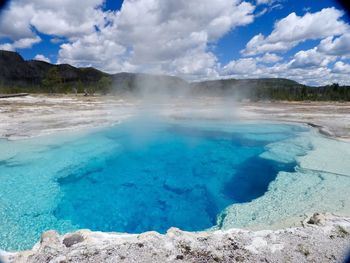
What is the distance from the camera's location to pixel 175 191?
9016 millimetres

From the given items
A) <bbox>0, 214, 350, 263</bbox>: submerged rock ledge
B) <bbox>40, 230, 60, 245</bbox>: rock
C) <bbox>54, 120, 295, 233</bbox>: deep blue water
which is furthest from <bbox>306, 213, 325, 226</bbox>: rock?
<bbox>40, 230, 60, 245</bbox>: rock

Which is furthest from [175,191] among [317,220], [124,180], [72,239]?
[72,239]

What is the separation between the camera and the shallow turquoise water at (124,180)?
22.6ft

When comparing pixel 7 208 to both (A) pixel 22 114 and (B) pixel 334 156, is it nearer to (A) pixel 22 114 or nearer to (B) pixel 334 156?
(B) pixel 334 156

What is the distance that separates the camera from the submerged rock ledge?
3.95 meters

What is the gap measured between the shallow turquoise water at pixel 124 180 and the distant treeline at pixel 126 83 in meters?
43.6

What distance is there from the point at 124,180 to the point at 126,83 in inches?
2884

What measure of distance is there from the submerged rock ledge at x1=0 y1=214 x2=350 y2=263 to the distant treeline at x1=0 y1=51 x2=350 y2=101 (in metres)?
51.4

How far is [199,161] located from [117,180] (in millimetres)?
4018

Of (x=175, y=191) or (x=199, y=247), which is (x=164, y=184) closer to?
(x=175, y=191)

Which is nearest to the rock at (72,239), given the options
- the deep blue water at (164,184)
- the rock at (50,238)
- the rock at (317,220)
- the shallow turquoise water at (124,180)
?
the rock at (50,238)

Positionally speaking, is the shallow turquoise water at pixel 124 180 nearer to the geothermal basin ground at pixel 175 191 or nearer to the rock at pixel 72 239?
the geothermal basin ground at pixel 175 191

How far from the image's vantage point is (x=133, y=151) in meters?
13.5

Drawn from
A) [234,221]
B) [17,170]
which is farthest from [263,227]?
[17,170]
